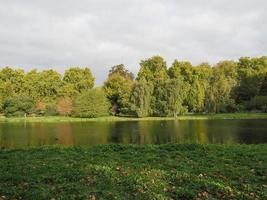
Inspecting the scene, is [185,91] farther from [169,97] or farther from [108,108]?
[108,108]

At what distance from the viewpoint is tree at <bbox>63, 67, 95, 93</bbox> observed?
7688 cm

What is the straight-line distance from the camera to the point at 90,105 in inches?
2496

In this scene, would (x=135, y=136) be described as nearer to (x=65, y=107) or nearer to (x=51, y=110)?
(x=65, y=107)

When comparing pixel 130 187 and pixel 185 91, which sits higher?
pixel 185 91

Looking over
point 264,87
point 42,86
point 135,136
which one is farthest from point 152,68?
point 135,136

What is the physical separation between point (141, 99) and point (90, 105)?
31.6 feet

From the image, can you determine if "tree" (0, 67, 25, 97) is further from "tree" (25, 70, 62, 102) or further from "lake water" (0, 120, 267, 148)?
"lake water" (0, 120, 267, 148)

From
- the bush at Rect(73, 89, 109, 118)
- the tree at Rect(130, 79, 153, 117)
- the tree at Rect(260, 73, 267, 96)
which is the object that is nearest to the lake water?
the tree at Rect(130, 79, 153, 117)

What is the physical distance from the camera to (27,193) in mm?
6898

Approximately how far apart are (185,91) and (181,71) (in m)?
9.89

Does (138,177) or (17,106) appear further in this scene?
(17,106)

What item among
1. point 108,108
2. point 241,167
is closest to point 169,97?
point 108,108

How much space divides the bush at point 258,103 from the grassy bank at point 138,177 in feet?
173

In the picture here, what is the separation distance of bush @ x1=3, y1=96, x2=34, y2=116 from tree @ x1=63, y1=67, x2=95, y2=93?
1225cm
